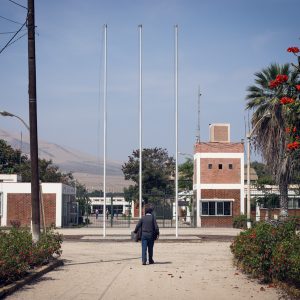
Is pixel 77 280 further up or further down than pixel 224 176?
further down

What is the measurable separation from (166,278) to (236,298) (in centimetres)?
328

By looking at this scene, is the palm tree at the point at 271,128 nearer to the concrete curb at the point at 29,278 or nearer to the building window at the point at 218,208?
the building window at the point at 218,208

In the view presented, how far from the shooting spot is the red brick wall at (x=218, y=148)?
5047 cm

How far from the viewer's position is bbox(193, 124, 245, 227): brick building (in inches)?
1983

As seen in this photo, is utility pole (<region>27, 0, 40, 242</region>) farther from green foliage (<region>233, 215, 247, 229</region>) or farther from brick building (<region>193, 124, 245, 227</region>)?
brick building (<region>193, 124, 245, 227</region>)

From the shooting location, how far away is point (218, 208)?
5047 centimetres

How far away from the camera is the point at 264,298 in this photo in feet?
38.5

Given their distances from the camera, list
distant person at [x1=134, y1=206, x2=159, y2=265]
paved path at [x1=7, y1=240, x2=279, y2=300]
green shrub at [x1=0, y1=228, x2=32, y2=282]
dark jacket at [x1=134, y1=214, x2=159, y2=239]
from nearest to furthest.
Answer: paved path at [x1=7, y1=240, x2=279, y2=300] < green shrub at [x1=0, y1=228, x2=32, y2=282] < distant person at [x1=134, y1=206, x2=159, y2=265] < dark jacket at [x1=134, y1=214, x2=159, y2=239]

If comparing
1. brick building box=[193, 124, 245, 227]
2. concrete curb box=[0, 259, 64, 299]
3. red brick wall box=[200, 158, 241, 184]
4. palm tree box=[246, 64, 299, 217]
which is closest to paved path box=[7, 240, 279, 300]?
concrete curb box=[0, 259, 64, 299]

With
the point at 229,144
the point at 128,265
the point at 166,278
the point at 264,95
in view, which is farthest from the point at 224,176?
the point at 166,278

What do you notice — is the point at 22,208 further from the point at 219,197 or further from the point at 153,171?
the point at 153,171

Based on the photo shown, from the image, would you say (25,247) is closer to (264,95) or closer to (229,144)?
(264,95)

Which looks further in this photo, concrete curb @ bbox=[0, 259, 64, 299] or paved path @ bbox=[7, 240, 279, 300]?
paved path @ bbox=[7, 240, 279, 300]

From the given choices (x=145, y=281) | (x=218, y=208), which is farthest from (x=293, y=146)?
(x=218, y=208)
